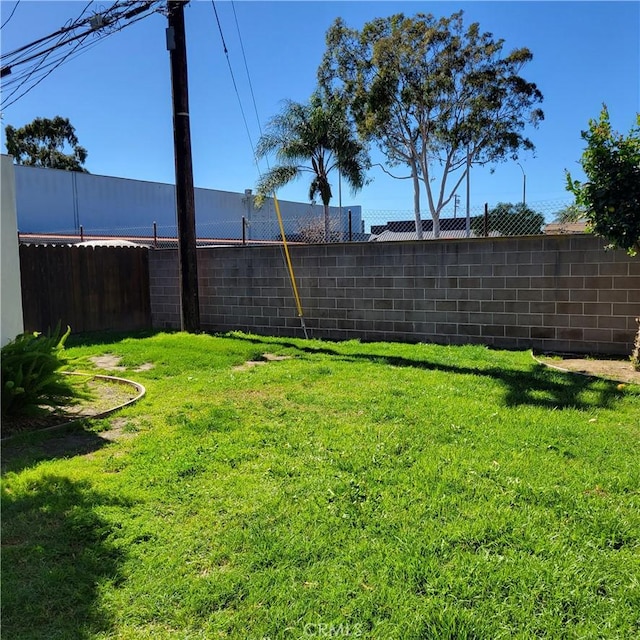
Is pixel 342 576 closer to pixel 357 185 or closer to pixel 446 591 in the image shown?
pixel 446 591

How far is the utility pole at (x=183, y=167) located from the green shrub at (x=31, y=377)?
443 centimetres

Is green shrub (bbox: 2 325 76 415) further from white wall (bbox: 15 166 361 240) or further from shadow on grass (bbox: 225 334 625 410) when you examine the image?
white wall (bbox: 15 166 361 240)

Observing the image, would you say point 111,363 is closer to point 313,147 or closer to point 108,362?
point 108,362

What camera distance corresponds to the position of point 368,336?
27.7 feet

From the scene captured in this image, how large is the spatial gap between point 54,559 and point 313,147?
17223 mm

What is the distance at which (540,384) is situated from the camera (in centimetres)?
516

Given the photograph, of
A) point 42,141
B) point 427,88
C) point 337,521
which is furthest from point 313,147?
point 42,141

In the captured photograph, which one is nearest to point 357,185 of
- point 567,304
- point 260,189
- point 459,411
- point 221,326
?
point 260,189

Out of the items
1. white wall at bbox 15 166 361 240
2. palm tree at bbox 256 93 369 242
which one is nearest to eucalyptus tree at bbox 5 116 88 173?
white wall at bbox 15 166 361 240

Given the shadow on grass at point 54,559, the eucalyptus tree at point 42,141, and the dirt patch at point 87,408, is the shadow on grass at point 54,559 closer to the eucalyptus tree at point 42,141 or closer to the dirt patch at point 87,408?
the dirt patch at point 87,408

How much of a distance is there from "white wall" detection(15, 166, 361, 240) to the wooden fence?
35.2ft

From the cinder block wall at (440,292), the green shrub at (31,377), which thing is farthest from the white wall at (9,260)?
the cinder block wall at (440,292)

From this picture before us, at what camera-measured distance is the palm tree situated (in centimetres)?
1750

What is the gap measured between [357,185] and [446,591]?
59.8ft
